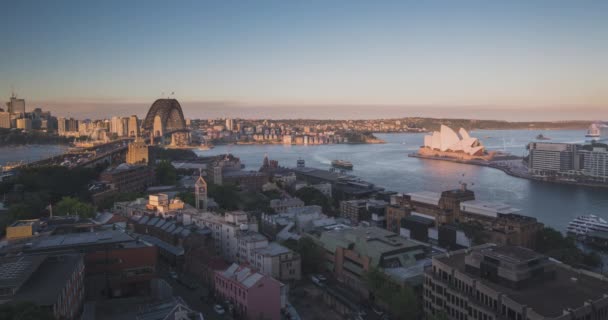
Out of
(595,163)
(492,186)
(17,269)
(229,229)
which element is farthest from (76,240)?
(595,163)

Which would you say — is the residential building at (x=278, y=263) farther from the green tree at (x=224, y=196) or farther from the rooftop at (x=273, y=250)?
the green tree at (x=224, y=196)

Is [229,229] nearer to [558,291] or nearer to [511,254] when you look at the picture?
[511,254]

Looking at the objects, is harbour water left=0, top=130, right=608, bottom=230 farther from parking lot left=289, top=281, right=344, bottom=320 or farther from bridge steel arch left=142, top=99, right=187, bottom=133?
bridge steel arch left=142, top=99, right=187, bottom=133

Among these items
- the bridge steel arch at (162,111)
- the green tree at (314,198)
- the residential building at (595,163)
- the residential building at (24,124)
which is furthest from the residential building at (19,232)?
the bridge steel arch at (162,111)

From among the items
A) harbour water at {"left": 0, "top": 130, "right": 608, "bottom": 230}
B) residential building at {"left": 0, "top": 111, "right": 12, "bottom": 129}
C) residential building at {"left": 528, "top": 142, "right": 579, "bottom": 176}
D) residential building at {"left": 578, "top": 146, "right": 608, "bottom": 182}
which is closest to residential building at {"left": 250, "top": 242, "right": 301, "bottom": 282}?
harbour water at {"left": 0, "top": 130, "right": 608, "bottom": 230}

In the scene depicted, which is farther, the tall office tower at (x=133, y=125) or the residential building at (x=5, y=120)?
the tall office tower at (x=133, y=125)
